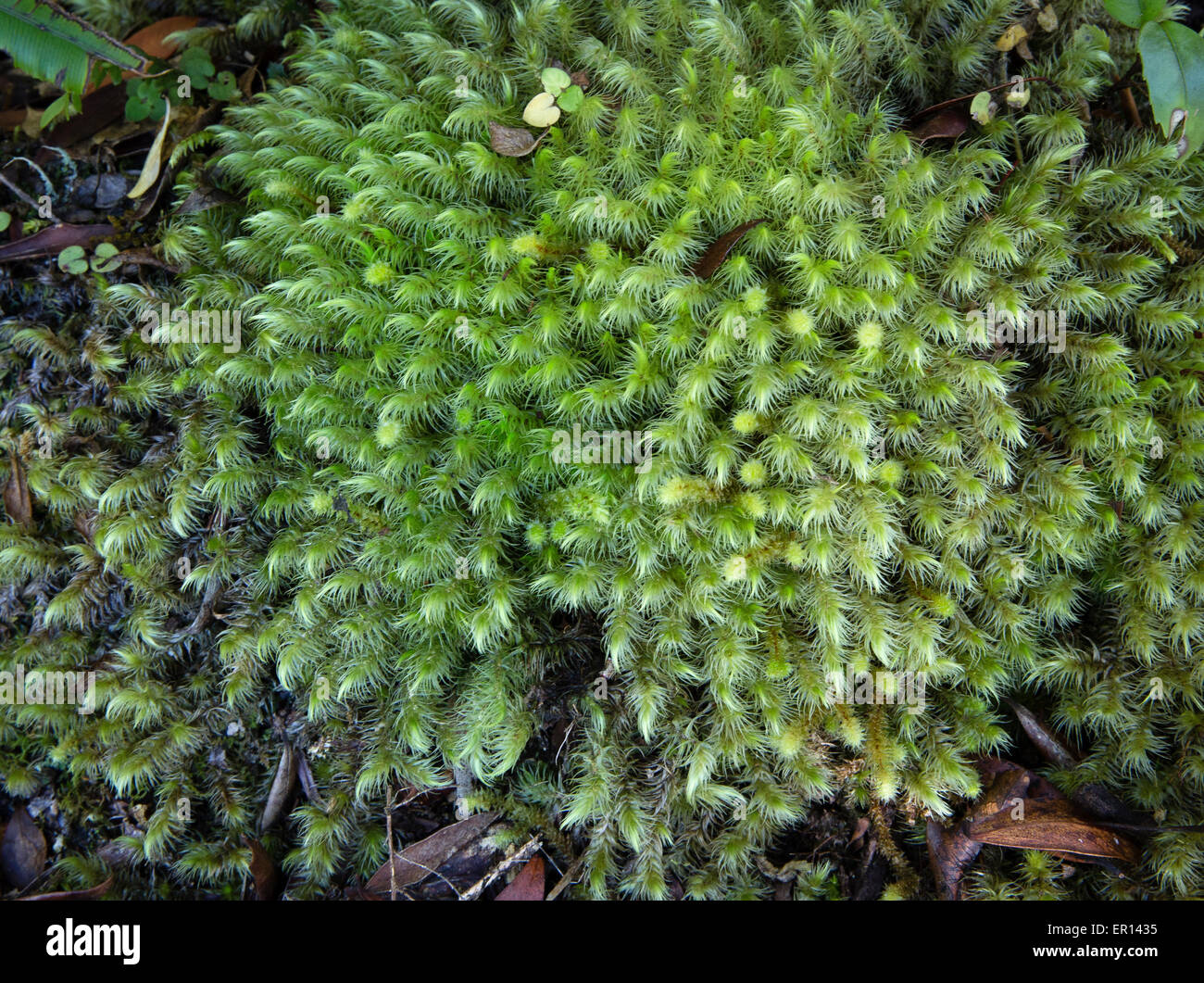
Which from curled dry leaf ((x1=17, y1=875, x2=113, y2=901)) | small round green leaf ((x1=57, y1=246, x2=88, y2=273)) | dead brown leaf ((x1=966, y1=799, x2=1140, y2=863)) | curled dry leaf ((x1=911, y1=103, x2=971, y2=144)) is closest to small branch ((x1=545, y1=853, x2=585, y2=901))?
dead brown leaf ((x1=966, y1=799, x2=1140, y2=863))

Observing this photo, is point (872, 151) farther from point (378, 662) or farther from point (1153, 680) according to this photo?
point (378, 662)

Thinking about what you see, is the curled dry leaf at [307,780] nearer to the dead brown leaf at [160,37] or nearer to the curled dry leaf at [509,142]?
the curled dry leaf at [509,142]

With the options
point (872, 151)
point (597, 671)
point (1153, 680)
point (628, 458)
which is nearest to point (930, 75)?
point (872, 151)

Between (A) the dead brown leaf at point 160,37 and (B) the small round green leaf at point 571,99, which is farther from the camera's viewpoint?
(A) the dead brown leaf at point 160,37

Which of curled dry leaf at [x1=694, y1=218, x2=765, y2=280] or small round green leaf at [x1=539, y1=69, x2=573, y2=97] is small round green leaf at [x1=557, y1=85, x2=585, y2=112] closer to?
small round green leaf at [x1=539, y1=69, x2=573, y2=97]

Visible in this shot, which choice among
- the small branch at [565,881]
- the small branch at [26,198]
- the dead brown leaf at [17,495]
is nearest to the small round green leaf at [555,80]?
the small branch at [26,198]

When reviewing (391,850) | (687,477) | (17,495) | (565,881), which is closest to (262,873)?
(391,850)
